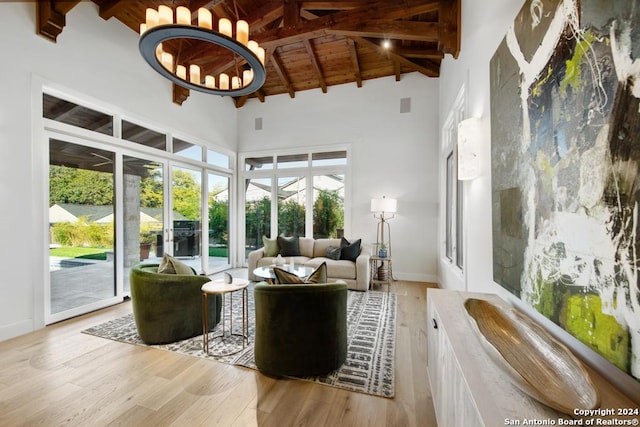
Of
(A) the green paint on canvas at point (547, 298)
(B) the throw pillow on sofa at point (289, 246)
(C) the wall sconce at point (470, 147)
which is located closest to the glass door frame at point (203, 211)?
(B) the throw pillow on sofa at point (289, 246)

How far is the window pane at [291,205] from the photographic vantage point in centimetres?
610

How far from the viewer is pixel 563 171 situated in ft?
3.51

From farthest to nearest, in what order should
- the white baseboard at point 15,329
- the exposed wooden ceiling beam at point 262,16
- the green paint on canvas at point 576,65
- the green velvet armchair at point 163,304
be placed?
the exposed wooden ceiling beam at point 262,16, the white baseboard at point 15,329, the green velvet armchair at point 163,304, the green paint on canvas at point 576,65

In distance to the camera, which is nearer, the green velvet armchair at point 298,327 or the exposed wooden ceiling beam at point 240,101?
the green velvet armchair at point 298,327

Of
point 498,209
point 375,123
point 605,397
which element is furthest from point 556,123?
point 375,123

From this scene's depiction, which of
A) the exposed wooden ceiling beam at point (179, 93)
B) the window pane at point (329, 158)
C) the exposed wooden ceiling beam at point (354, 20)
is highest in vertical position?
the exposed wooden ceiling beam at point (354, 20)

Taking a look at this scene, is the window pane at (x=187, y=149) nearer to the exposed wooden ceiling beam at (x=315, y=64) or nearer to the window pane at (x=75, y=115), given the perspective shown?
the window pane at (x=75, y=115)

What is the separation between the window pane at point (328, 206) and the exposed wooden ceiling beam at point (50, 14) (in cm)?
437

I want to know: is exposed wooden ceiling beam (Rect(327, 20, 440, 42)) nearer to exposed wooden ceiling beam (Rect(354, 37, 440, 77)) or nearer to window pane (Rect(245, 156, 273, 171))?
exposed wooden ceiling beam (Rect(354, 37, 440, 77))

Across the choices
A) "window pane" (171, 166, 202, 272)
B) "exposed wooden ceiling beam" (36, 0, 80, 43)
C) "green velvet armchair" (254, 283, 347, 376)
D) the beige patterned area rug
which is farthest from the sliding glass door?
"green velvet armchair" (254, 283, 347, 376)

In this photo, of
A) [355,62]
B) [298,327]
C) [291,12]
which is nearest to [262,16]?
[291,12]

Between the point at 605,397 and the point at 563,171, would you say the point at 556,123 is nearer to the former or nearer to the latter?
the point at 563,171

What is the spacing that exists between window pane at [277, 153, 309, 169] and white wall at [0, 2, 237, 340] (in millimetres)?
3222

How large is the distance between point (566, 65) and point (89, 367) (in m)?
3.74
